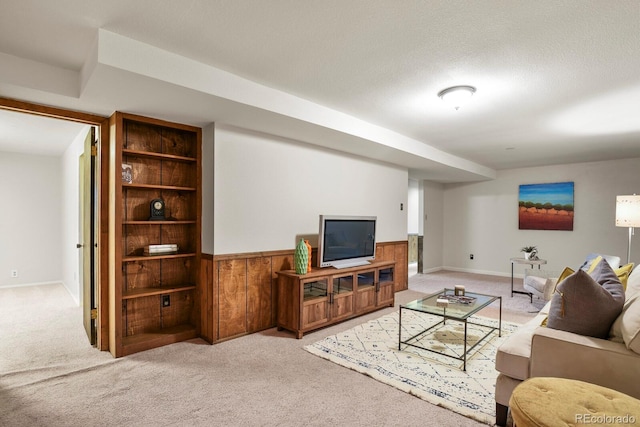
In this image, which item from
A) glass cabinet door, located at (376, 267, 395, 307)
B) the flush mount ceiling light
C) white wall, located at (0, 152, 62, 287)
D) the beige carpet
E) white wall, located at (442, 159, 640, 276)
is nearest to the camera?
the beige carpet

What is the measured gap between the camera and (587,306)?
190cm

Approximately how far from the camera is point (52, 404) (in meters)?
2.27

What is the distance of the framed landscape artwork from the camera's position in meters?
6.66

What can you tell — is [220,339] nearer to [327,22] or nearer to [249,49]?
[249,49]

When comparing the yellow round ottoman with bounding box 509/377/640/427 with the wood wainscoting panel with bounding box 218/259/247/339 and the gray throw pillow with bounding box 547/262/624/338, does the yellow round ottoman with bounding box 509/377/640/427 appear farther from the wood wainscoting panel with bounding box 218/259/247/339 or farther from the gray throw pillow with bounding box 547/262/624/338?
the wood wainscoting panel with bounding box 218/259/247/339

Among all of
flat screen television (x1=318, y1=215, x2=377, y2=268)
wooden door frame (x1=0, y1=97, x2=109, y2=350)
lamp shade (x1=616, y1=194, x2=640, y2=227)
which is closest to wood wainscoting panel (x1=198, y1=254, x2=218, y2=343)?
wooden door frame (x1=0, y1=97, x2=109, y2=350)

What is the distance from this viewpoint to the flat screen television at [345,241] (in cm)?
404

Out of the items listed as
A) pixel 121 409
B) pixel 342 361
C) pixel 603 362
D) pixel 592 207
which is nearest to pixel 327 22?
pixel 603 362

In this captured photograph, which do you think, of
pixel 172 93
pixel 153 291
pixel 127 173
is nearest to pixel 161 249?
pixel 153 291

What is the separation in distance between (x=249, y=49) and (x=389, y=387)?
2572 mm

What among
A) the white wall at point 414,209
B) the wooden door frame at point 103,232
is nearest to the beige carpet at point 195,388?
the wooden door frame at point 103,232

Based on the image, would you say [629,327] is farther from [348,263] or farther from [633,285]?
[348,263]

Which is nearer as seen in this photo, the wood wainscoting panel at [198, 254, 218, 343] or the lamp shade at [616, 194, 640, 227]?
the wood wainscoting panel at [198, 254, 218, 343]

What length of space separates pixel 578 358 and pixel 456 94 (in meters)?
2.12
